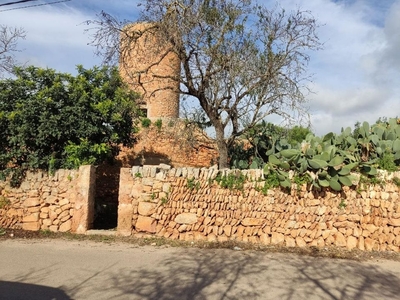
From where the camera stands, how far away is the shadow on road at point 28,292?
17.0ft

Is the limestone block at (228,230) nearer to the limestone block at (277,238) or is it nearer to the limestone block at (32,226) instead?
the limestone block at (277,238)

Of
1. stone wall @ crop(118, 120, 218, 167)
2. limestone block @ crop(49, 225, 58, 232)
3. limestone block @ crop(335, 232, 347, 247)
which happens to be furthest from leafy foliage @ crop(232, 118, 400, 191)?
limestone block @ crop(49, 225, 58, 232)

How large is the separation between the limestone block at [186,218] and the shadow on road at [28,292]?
12.9ft

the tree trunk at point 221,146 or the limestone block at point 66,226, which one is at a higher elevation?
the tree trunk at point 221,146

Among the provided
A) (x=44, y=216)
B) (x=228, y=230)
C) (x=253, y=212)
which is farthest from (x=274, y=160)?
(x=44, y=216)

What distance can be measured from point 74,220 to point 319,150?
612 centimetres

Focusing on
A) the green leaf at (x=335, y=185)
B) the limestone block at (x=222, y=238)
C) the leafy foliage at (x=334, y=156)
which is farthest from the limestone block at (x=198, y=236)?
the green leaf at (x=335, y=185)

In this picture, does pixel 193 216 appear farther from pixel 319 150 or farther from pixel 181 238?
pixel 319 150

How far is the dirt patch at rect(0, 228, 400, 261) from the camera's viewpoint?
8.41 meters

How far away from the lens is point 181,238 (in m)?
9.14

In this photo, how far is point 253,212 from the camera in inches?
358

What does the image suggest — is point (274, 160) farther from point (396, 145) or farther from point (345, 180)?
point (396, 145)

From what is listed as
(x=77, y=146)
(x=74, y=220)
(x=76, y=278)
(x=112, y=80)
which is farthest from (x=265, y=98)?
(x=76, y=278)

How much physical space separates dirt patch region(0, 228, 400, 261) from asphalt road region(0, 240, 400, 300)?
350mm
